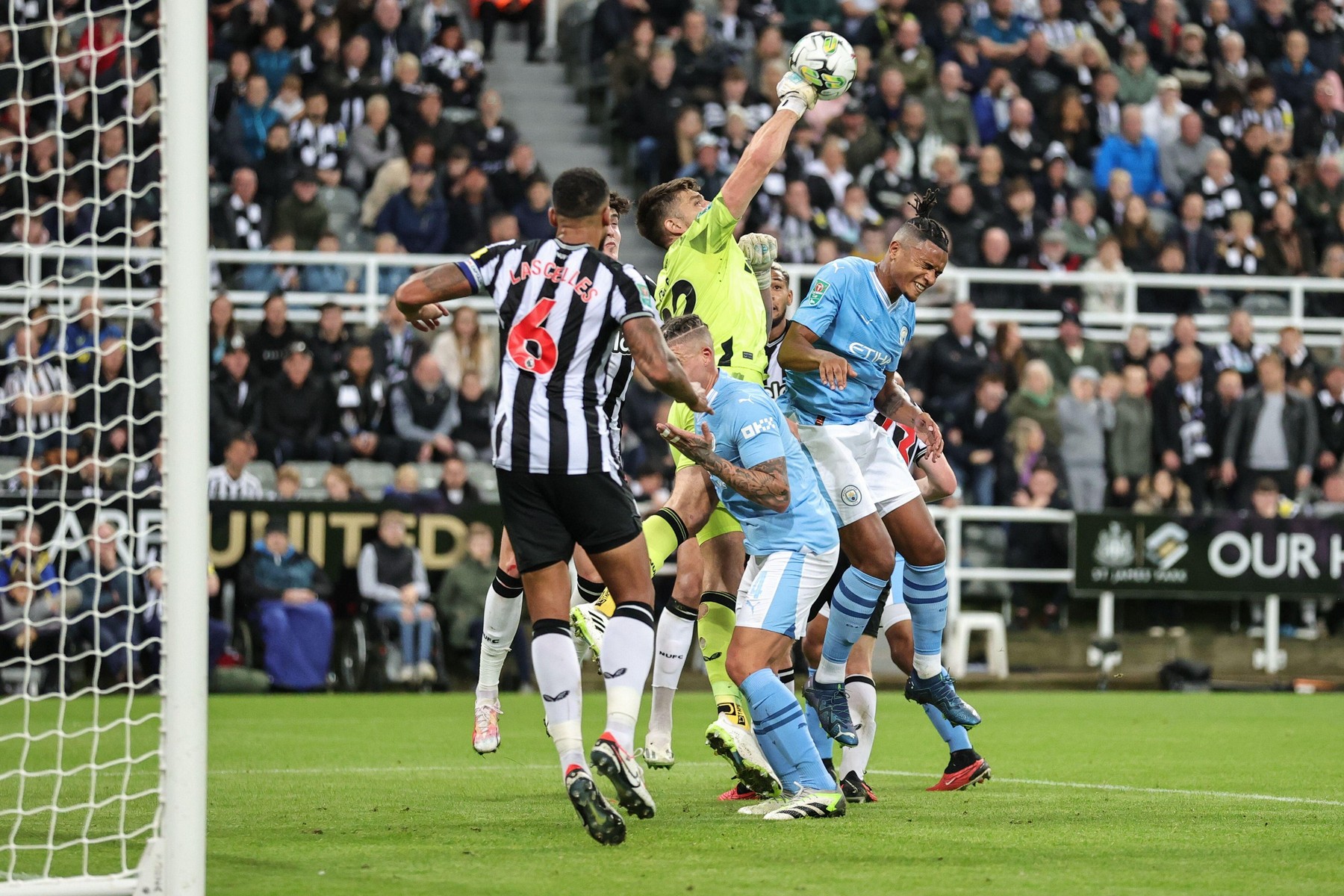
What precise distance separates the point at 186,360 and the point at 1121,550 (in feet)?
44.4

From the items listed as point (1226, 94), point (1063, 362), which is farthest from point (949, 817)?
point (1226, 94)

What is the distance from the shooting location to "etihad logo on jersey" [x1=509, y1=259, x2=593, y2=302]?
6793mm

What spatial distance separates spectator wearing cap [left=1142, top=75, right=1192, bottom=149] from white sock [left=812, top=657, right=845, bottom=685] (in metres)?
15.8

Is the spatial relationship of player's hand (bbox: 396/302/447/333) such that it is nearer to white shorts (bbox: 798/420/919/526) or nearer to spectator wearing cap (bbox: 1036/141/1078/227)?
white shorts (bbox: 798/420/919/526)

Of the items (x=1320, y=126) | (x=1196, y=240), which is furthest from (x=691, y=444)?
(x=1320, y=126)

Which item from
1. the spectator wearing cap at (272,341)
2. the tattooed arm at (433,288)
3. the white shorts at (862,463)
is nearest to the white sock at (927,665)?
the white shorts at (862,463)

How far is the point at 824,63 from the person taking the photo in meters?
8.68

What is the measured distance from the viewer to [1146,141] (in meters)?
22.4

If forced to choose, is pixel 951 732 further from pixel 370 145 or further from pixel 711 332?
pixel 370 145

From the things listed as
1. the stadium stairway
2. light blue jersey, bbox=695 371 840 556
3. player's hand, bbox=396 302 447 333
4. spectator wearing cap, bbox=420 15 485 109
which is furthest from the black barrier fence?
player's hand, bbox=396 302 447 333

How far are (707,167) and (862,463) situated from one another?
10944mm

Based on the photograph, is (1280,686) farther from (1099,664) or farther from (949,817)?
(949,817)

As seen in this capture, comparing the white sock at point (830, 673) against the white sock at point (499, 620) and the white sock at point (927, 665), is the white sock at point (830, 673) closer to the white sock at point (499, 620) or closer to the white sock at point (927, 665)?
the white sock at point (927, 665)

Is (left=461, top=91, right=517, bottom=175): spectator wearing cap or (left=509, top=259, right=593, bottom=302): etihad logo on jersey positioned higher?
(left=461, top=91, right=517, bottom=175): spectator wearing cap
